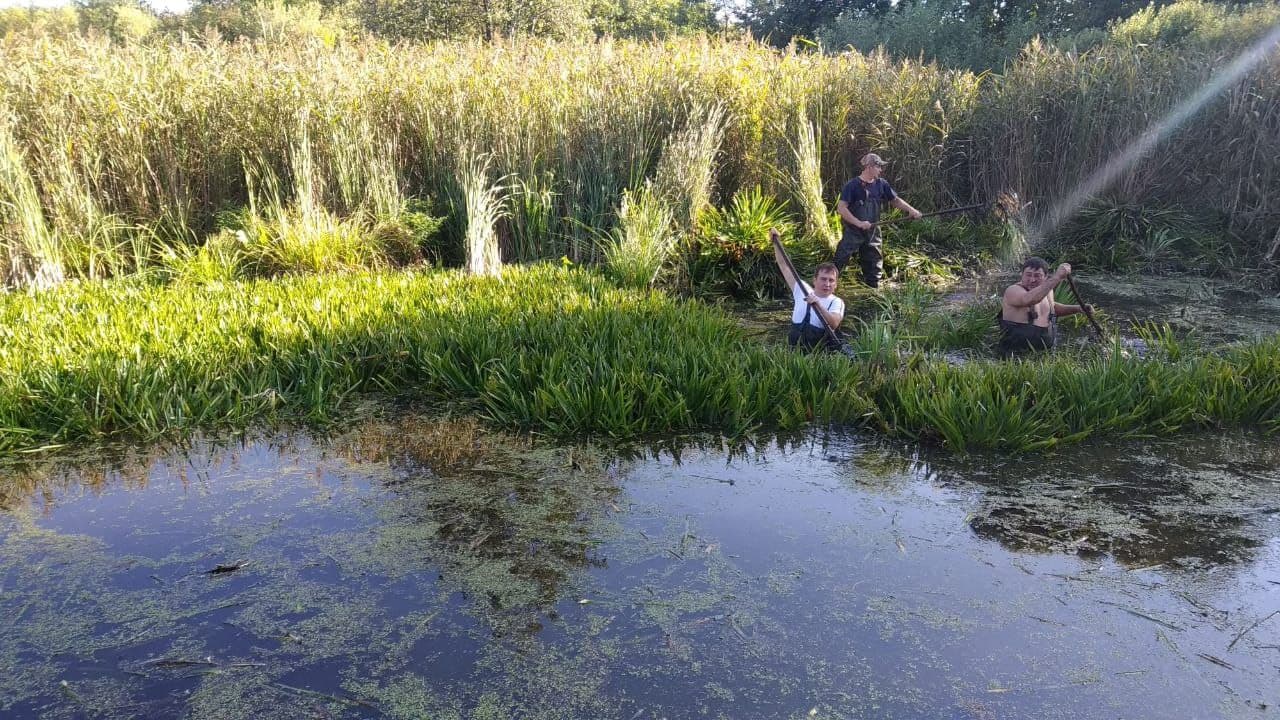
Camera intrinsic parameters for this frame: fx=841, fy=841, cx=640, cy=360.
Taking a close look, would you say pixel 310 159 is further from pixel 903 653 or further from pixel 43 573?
pixel 903 653

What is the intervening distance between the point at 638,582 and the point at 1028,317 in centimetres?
414

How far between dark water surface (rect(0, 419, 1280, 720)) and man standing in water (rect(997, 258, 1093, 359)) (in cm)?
176

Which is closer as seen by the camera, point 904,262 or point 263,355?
point 263,355

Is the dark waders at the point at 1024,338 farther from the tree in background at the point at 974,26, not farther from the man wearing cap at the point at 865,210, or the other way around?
the tree in background at the point at 974,26

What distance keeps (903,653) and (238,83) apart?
745 centimetres

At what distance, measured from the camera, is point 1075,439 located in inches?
161

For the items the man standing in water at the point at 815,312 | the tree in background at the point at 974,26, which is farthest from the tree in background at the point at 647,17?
the man standing in water at the point at 815,312

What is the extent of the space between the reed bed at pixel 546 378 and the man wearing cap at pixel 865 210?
273 cm

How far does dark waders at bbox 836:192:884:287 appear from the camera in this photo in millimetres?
8016

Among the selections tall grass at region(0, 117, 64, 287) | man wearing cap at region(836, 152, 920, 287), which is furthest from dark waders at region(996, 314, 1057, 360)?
tall grass at region(0, 117, 64, 287)

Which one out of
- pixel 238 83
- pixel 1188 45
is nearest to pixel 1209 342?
pixel 1188 45

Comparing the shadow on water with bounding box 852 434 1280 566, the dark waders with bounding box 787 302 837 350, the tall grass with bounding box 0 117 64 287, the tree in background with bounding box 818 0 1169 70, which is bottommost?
the dark waders with bounding box 787 302 837 350

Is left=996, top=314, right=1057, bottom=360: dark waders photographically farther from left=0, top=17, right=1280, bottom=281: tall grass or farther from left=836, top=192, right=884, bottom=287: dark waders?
left=0, top=17, right=1280, bottom=281: tall grass

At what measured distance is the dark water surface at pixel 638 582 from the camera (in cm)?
228
